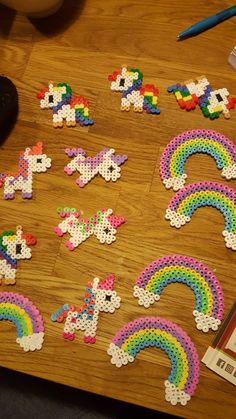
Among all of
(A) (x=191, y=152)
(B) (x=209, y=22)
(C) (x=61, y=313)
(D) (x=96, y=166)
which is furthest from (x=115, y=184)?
(B) (x=209, y=22)

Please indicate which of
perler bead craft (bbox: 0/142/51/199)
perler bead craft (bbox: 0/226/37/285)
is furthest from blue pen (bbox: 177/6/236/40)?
perler bead craft (bbox: 0/226/37/285)

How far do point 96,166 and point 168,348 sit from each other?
0.37m

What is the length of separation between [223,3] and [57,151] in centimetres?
50

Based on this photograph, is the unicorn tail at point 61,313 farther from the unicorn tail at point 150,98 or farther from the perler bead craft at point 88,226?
the unicorn tail at point 150,98

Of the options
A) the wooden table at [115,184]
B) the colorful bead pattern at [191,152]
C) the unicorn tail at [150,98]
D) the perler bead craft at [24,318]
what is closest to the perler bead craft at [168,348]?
the wooden table at [115,184]

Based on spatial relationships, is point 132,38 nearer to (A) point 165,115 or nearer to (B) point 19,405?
(A) point 165,115

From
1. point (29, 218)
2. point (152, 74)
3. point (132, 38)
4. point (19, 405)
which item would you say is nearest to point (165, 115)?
point (152, 74)

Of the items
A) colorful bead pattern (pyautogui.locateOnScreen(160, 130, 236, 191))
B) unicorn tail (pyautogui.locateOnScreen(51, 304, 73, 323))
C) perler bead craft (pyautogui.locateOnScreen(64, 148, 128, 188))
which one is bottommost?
unicorn tail (pyautogui.locateOnScreen(51, 304, 73, 323))

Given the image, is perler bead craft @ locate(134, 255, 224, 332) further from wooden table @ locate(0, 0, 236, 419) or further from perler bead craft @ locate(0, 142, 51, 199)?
perler bead craft @ locate(0, 142, 51, 199)

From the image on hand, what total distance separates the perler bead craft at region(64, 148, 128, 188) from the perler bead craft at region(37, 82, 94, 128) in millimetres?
78

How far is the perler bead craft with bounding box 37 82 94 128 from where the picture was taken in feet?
3.04

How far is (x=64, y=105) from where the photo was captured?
3.09 feet

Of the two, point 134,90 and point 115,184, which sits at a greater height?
point 134,90

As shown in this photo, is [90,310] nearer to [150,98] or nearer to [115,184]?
[115,184]
